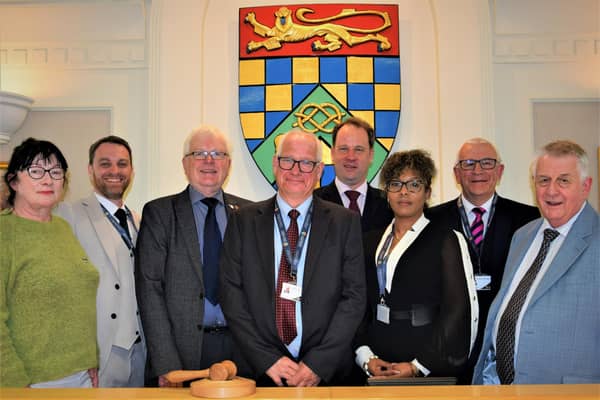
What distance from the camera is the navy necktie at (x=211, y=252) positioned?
9.46 feet

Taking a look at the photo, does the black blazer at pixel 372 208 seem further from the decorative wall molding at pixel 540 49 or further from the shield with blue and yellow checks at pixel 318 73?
the decorative wall molding at pixel 540 49

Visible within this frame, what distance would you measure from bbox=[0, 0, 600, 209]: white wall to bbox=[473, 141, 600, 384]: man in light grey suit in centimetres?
229

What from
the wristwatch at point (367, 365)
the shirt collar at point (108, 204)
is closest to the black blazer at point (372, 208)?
the wristwatch at point (367, 365)

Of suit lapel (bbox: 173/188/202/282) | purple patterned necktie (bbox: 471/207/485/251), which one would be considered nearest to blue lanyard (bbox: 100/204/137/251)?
suit lapel (bbox: 173/188/202/282)

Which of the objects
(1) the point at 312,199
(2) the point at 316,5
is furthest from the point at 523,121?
(1) the point at 312,199

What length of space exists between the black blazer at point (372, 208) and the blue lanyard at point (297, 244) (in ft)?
1.99

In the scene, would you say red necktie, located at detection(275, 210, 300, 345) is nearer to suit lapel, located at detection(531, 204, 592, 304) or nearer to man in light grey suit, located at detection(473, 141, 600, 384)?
man in light grey suit, located at detection(473, 141, 600, 384)

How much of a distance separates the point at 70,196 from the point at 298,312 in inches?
127

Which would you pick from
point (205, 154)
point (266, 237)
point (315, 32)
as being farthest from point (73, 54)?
point (266, 237)

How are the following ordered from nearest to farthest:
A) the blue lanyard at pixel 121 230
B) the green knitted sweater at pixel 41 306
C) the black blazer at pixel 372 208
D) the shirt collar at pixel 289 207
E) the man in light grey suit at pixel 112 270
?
the green knitted sweater at pixel 41 306, the shirt collar at pixel 289 207, the man in light grey suit at pixel 112 270, the blue lanyard at pixel 121 230, the black blazer at pixel 372 208

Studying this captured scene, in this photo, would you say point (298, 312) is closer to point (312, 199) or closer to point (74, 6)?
point (312, 199)

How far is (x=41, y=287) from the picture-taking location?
7.79 feet

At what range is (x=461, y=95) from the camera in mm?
4992

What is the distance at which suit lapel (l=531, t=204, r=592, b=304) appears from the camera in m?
2.42
